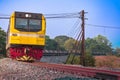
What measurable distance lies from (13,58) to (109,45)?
85326 millimetres

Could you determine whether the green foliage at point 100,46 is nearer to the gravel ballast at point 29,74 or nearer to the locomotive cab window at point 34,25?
the locomotive cab window at point 34,25

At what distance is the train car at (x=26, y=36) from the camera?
20.5 metres

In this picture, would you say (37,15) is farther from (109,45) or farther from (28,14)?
(109,45)

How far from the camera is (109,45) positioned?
103750 mm

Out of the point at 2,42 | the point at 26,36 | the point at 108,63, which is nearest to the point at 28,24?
the point at 26,36

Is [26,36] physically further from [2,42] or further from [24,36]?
[2,42]

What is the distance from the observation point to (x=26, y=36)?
68.1 feet

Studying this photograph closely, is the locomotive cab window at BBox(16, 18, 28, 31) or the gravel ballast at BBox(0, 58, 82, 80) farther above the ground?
the locomotive cab window at BBox(16, 18, 28, 31)

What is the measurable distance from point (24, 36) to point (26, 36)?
0.45 ft

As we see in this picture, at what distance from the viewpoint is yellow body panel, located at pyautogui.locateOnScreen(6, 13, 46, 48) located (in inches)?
802

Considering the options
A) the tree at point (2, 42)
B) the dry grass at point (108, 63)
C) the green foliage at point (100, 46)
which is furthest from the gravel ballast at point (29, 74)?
the green foliage at point (100, 46)

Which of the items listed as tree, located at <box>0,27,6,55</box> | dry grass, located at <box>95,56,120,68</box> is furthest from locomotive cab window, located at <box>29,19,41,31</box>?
tree, located at <box>0,27,6,55</box>

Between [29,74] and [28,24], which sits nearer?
[29,74]

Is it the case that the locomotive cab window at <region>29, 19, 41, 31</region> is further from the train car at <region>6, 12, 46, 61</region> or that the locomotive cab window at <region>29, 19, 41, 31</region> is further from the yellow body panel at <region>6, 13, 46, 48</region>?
the yellow body panel at <region>6, 13, 46, 48</region>
